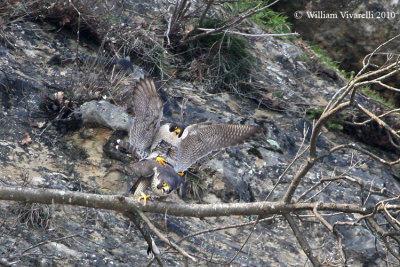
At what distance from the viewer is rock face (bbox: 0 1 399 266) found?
399 cm

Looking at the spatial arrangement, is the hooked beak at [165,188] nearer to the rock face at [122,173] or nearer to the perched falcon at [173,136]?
the perched falcon at [173,136]

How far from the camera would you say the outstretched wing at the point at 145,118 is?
166 inches

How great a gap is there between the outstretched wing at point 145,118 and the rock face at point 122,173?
68 cm

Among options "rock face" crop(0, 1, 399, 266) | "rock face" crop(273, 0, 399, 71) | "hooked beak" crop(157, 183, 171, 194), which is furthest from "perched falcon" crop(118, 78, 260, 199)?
"rock face" crop(273, 0, 399, 71)

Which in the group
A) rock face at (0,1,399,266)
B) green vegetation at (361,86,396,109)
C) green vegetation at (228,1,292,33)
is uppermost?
green vegetation at (228,1,292,33)

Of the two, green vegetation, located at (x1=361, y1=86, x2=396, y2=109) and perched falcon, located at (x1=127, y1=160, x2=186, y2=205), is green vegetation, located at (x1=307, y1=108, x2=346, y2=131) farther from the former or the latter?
perched falcon, located at (x1=127, y1=160, x2=186, y2=205)

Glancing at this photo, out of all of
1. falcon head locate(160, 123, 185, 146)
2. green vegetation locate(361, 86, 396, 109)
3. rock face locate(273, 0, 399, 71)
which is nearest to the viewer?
falcon head locate(160, 123, 185, 146)

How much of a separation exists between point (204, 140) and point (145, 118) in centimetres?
48

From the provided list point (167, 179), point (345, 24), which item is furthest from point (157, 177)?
point (345, 24)

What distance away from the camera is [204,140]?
420 cm

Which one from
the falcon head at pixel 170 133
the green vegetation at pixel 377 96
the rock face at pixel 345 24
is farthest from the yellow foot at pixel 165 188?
the rock face at pixel 345 24

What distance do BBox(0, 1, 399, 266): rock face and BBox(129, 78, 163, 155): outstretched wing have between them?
2.24 ft

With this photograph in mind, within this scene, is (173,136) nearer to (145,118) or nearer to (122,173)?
(145,118)

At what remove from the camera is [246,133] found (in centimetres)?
399
